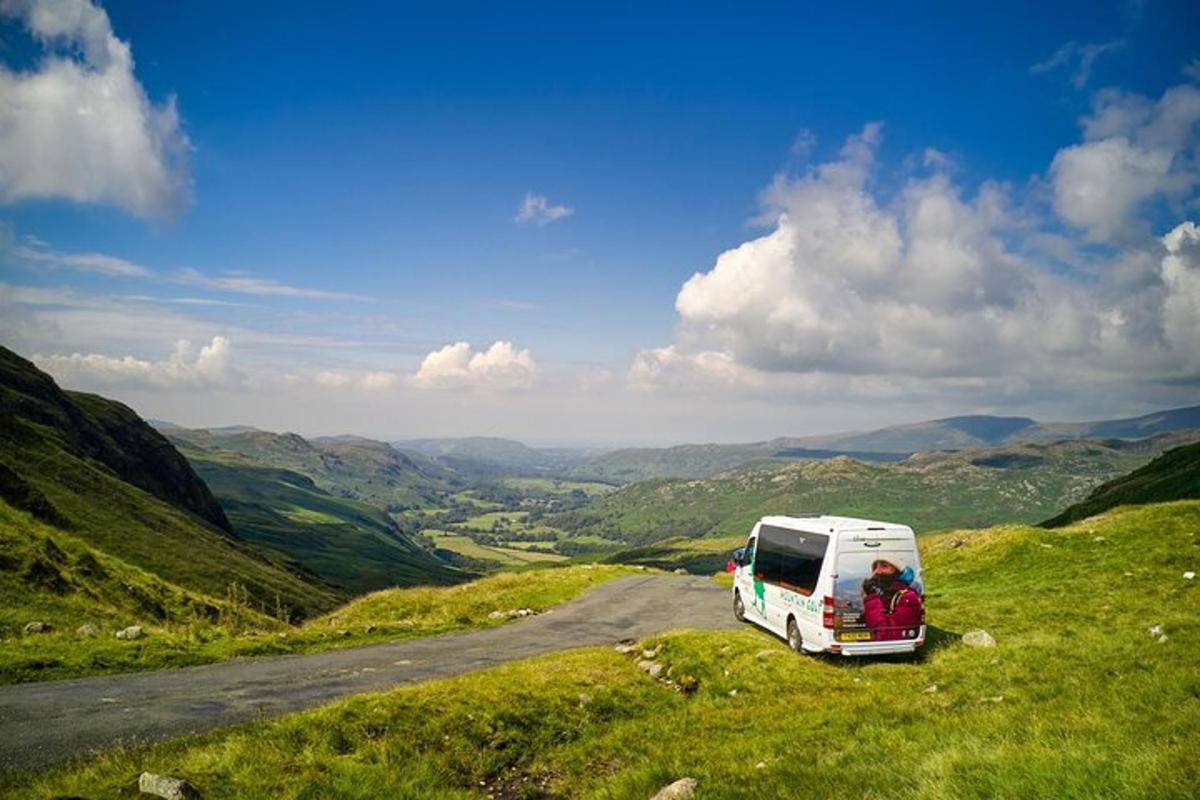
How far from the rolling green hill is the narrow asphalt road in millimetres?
12027

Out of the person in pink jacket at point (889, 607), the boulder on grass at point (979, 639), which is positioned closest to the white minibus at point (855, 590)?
the person in pink jacket at point (889, 607)

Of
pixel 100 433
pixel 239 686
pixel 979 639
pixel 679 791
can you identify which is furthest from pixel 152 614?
pixel 100 433

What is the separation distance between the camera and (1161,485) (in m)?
72.9

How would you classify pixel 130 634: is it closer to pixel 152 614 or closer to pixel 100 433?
pixel 152 614

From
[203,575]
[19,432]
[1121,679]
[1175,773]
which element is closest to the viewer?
[1175,773]

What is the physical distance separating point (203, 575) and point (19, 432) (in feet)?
114

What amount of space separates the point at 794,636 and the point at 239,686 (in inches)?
706

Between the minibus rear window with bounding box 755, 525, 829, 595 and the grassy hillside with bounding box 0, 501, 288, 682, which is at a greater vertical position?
the minibus rear window with bounding box 755, 525, 829, 595

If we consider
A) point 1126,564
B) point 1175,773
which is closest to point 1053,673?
point 1175,773

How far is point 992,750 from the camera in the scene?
9.53m

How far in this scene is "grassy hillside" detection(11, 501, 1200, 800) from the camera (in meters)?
9.17

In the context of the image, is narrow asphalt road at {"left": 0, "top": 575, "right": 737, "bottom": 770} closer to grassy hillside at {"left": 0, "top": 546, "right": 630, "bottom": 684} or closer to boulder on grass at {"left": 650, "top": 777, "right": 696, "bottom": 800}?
grassy hillside at {"left": 0, "top": 546, "right": 630, "bottom": 684}

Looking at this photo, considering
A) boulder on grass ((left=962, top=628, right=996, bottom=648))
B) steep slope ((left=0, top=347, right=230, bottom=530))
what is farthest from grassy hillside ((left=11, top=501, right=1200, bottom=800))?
steep slope ((left=0, top=347, right=230, bottom=530))

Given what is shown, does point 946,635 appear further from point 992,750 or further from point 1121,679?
point 992,750
